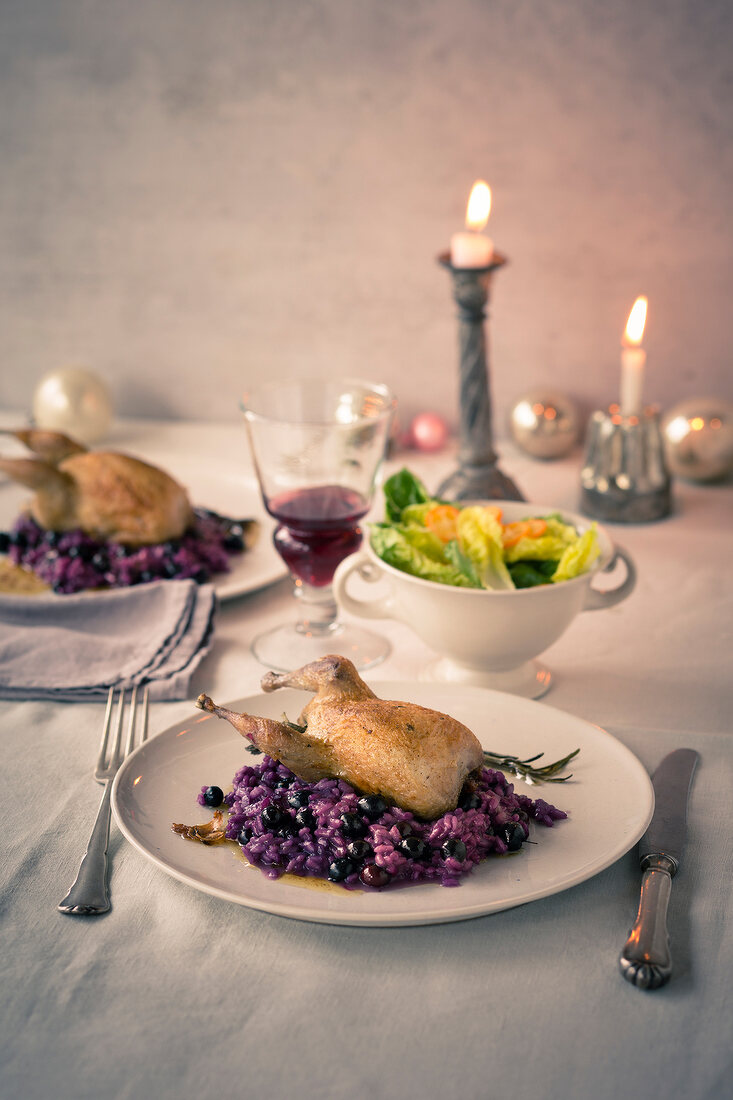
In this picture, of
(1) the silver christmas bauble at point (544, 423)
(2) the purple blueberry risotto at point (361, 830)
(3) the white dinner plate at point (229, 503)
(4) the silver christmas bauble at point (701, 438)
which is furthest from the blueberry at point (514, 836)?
(1) the silver christmas bauble at point (544, 423)


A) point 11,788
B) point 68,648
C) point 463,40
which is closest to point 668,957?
point 11,788

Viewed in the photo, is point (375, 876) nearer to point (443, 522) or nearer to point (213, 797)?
point (213, 797)

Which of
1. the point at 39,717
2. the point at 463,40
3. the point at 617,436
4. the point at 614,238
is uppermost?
the point at 463,40

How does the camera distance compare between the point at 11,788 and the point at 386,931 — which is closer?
the point at 386,931

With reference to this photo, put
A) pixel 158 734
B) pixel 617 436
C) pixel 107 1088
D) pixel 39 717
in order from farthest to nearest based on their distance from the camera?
1. pixel 617 436
2. pixel 39 717
3. pixel 158 734
4. pixel 107 1088

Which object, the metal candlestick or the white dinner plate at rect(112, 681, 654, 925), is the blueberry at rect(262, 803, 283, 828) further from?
the metal candlestick

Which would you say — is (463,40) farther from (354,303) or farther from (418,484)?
(418,484)

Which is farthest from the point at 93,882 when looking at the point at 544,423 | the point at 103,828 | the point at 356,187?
the point at 356,187

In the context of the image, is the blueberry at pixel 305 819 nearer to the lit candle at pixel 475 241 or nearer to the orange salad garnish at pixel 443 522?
the orange salad garnish at pixel 443 522
